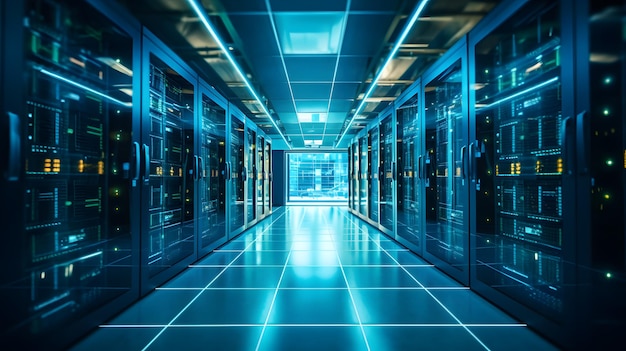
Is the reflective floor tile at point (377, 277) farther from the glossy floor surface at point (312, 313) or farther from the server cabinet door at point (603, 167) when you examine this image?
the server cabinet door at point (603, 167)

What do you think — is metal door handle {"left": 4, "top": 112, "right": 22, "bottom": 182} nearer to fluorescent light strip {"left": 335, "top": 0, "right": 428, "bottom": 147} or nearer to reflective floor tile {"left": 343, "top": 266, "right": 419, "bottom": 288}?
reflective floor tile {"left": 343, "top": 266, "right": 419, "bottom": 288}

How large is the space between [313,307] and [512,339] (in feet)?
4.71

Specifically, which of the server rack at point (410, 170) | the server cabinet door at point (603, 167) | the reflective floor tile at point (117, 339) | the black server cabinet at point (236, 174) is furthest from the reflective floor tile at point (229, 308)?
the black server cabinet at point (236, 174)

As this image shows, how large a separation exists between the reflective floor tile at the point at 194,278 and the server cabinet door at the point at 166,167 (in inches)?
3.8

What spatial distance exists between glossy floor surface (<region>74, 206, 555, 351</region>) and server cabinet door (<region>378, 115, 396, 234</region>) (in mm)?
2084

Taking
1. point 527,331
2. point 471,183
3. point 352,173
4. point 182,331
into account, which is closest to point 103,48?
point 182,331

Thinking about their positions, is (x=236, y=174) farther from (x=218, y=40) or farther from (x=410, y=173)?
(x=410, y=173)

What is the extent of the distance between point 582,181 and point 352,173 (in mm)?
9374

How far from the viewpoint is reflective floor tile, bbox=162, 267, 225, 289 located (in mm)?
3145

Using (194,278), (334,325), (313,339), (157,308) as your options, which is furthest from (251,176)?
(313,339)

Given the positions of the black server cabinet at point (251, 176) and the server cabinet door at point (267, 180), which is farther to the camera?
the server cabinet door at point (267, 180)

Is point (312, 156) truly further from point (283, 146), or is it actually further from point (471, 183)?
point (471, 183)

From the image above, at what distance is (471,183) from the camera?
9.51 feet

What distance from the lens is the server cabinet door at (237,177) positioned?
576 centimetres
